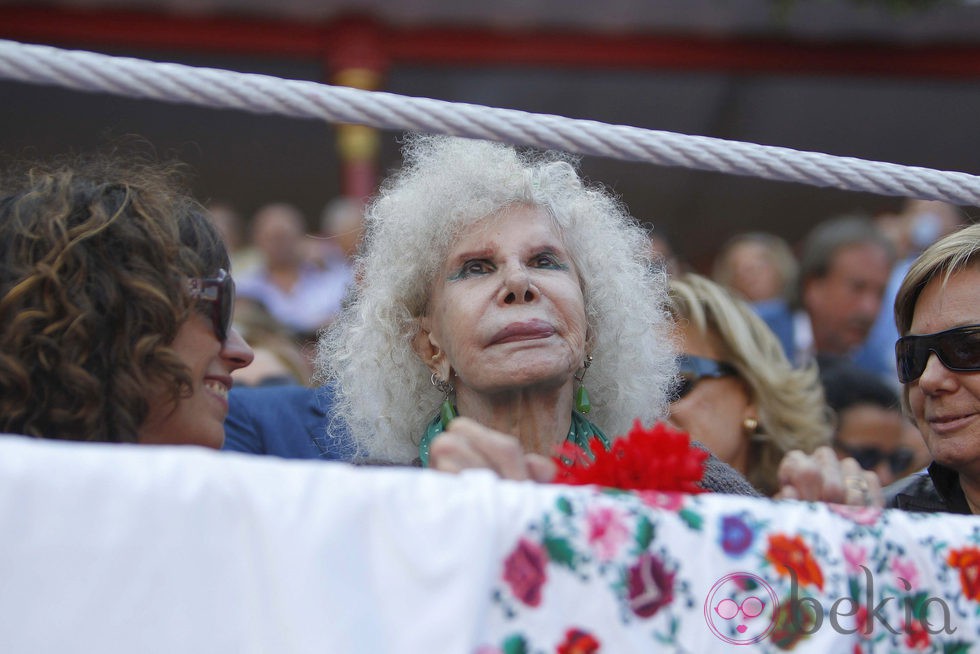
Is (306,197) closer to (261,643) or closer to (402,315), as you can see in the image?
(402,315)

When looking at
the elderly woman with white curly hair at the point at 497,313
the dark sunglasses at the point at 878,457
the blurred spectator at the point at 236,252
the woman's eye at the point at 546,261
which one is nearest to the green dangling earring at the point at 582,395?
the elderly woman with white curly hair at the point at 497,313

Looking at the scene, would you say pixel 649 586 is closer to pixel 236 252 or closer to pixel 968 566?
pixel 968 566

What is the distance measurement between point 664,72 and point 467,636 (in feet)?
28.4

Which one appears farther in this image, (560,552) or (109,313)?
(109,313)

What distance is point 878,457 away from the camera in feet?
13.9

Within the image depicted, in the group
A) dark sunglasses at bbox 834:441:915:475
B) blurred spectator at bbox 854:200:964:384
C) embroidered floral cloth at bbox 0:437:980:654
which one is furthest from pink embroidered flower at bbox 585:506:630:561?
blurred spectator at bbox 854:200:964:384

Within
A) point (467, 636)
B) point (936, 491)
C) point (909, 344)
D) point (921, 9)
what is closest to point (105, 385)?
point (467, 636)

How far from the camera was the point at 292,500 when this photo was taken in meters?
1.37

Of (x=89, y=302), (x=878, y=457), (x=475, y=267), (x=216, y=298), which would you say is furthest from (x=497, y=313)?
(x=878, y=457)

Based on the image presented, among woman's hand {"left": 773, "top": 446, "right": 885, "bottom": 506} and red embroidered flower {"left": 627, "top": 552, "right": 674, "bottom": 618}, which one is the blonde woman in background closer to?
woman's hand {"left": 773, "top": 446, "right": 885, "bottom": 506}

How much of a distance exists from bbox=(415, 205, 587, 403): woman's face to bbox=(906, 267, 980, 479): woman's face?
738 millimetres

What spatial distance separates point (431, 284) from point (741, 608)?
1.48 m

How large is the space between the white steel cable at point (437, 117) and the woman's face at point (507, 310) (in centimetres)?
76

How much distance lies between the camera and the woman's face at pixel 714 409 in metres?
3.50
